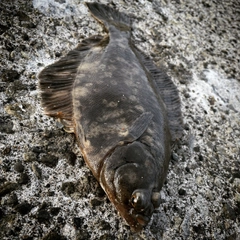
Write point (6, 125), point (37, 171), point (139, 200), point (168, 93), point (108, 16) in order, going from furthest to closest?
point (108, 16)
point (168, 93)
point (6, 125)
point (37, 171)
point (139, 200)

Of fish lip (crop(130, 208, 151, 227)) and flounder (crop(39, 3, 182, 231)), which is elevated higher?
flounder (crop(39, 3, 182, 231))

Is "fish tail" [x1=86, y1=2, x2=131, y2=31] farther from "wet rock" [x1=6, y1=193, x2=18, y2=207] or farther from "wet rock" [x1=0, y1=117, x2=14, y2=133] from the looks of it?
"wet rock" [x1=6, y1=193, x2=18, y2=207]

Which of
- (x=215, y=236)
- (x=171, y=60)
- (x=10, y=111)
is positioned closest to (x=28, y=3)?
(x=10, y=111)

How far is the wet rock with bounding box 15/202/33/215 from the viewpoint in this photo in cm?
191

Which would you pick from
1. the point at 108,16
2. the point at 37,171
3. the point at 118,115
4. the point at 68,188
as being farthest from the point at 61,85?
the point at 108,16

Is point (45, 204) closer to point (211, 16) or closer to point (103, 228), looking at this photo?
point (103, 228)

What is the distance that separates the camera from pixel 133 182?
182cm

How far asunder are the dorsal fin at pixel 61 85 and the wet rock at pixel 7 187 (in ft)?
1.95

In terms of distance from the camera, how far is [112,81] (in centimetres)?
235

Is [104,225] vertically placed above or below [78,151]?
below

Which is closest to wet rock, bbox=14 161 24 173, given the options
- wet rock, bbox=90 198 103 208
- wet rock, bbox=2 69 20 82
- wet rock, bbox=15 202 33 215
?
wet rock, bbox=15 202 33 215

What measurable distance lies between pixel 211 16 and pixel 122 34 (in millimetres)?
2036

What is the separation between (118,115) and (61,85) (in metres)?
0.69

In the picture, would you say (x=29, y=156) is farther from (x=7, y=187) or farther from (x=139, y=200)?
(x=139, y=200)
